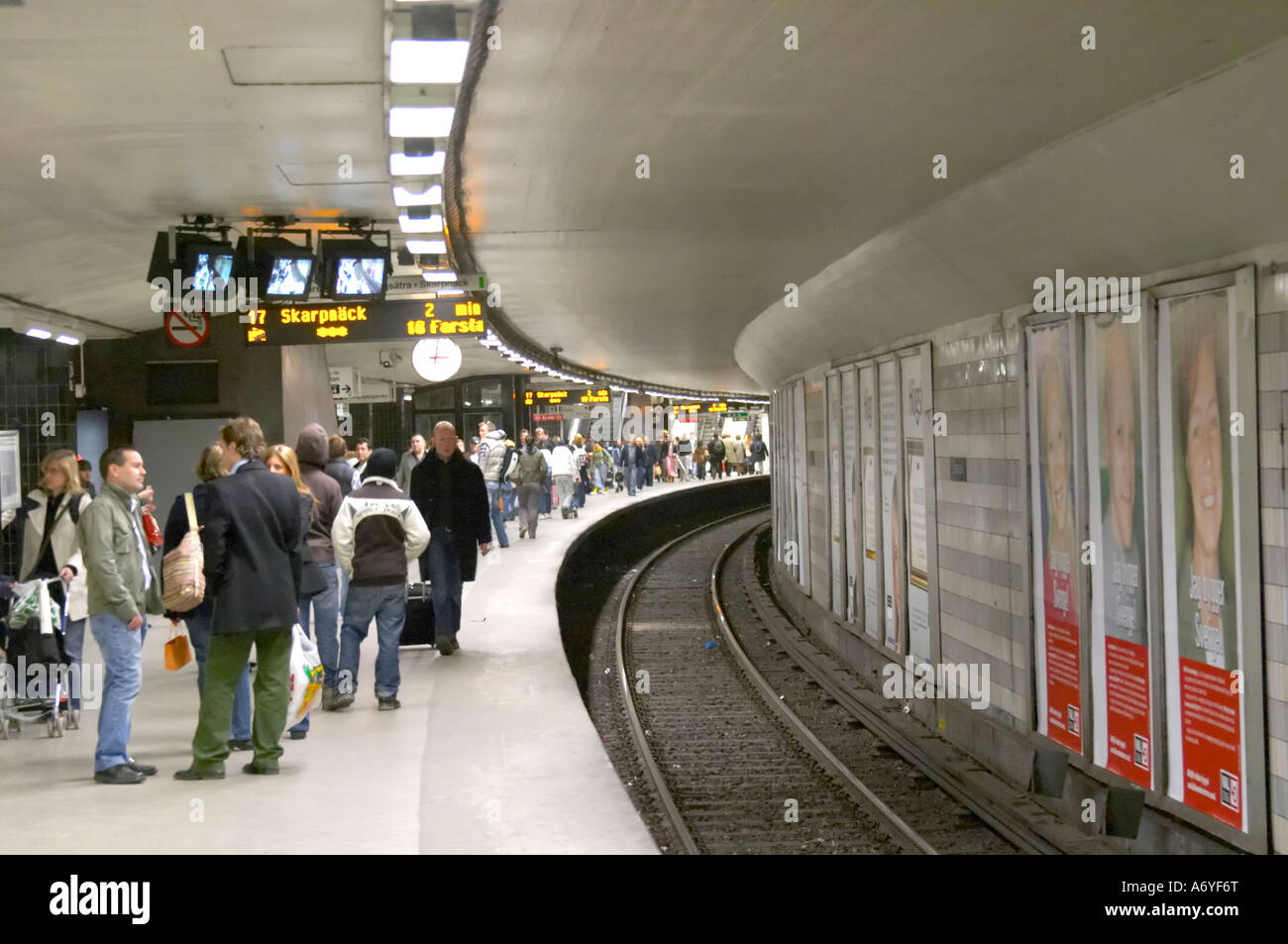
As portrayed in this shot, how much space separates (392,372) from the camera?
2928 centimetres

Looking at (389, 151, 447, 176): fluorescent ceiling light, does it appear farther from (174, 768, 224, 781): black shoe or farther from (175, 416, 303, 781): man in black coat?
(174, 768, 224, 781): black shoe

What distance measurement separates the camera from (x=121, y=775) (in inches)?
265

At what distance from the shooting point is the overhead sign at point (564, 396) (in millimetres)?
34406

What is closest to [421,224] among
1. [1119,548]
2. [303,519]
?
[303,519]

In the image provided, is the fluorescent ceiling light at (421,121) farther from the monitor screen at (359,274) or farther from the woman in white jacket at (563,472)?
the woman in white jacket at (563,472)

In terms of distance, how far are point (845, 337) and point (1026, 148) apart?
702 cm

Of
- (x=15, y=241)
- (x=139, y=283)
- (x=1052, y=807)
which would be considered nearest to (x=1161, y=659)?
(x=1052, y=807)

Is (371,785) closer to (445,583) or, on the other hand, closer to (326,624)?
(326,624)

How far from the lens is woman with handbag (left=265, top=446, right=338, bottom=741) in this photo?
755 cm

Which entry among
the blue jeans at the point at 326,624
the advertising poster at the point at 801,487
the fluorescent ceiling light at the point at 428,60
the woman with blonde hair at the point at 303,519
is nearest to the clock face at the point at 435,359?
the advertising poster at the point at 801,487

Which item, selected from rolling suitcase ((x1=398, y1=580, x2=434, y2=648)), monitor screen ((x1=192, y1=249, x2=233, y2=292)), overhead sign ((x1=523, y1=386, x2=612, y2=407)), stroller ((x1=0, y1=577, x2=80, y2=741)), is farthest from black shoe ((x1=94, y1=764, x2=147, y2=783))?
overhead sign ((x1=523, y1=386, x2=612, y2=407))

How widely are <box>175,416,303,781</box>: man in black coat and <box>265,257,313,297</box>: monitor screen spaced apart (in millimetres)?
4442

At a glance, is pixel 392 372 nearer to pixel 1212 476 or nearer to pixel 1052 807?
pixel 1052 807

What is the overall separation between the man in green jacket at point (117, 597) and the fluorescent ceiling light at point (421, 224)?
3.90 meters
